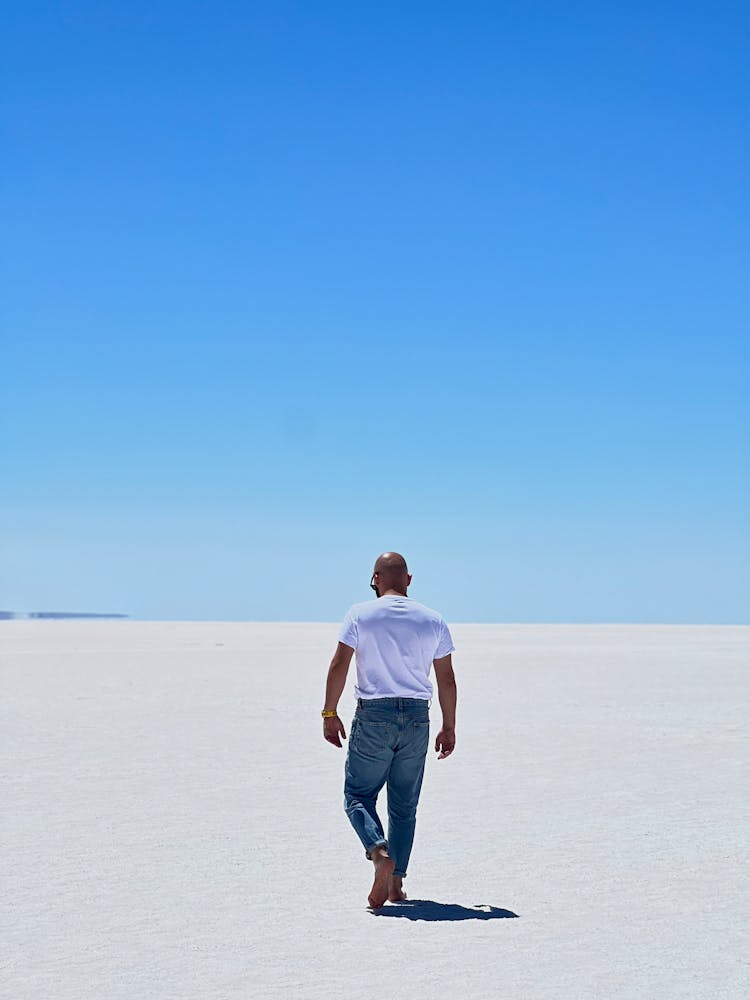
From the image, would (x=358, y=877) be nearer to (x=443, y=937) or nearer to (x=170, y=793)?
(x=443, y=937)

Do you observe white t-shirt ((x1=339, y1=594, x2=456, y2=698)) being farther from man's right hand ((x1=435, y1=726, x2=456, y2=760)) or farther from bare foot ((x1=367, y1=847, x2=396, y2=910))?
bare foot ((x1=367, y1=847, x2=396, y2=910))

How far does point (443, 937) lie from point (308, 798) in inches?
180

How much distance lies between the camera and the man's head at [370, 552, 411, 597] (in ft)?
22.0

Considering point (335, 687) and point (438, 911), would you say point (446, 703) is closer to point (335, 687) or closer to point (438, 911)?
point (335, 687)

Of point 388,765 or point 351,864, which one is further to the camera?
point 351,864

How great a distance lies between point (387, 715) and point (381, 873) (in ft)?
2.57

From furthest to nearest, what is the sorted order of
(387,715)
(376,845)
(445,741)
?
(445,741) < (387,715) < (376,845)

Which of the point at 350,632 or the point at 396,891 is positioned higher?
the point at 350,632

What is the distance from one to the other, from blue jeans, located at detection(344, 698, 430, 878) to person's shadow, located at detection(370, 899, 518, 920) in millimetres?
187

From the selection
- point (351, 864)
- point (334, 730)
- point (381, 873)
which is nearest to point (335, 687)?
point (334, 730)

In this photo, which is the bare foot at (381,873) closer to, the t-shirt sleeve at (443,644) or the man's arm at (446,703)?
the man's arm at (446,703)

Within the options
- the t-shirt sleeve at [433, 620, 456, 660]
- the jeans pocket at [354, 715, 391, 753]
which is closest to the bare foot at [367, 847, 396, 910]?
the jeans pocket at [354, 715, 391, 753]

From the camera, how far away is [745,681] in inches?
952

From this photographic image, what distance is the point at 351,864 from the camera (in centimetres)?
779
